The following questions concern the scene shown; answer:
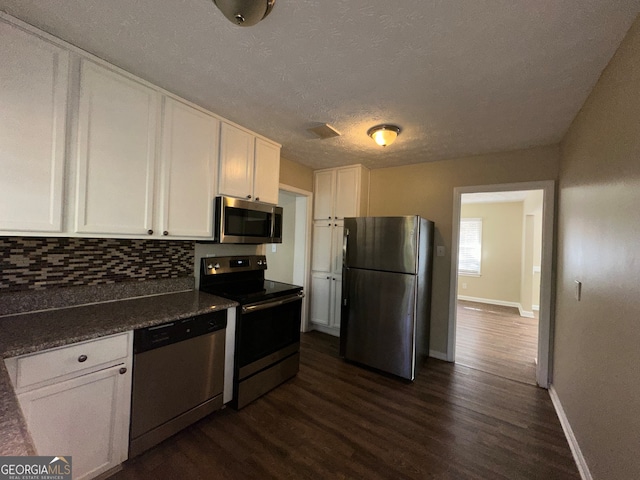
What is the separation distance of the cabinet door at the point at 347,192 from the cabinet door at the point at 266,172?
1.12 metres

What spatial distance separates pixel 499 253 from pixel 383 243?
466 cm

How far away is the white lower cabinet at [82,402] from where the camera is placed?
47.6 inches

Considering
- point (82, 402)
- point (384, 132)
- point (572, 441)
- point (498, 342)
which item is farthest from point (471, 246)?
point (82, 402)

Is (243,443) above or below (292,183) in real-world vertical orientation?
below

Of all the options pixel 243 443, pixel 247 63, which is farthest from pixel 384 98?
pixel 243 443

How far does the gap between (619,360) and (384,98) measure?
1.94 m

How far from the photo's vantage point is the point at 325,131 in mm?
2445

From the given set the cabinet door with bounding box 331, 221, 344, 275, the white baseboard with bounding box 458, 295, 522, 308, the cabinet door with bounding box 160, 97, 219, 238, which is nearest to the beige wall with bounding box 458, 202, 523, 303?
the white baseboard with bounding box 458, 295, 522, 308

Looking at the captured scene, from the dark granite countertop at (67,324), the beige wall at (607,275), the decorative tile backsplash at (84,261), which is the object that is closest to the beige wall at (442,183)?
the beige wall at (607,275)

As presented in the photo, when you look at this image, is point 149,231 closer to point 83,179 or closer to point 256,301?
point 83,179

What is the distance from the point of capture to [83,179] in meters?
1.52

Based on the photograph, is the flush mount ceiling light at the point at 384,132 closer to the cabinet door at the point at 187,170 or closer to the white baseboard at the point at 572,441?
the cabinet door at the point at 187,170

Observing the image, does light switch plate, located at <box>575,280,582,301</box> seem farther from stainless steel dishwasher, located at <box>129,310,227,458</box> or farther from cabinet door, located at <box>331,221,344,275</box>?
stainless steel dishwasher, located at <box>129,310,227,458</box>

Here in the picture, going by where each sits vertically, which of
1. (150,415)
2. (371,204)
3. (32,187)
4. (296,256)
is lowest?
(150,415)
